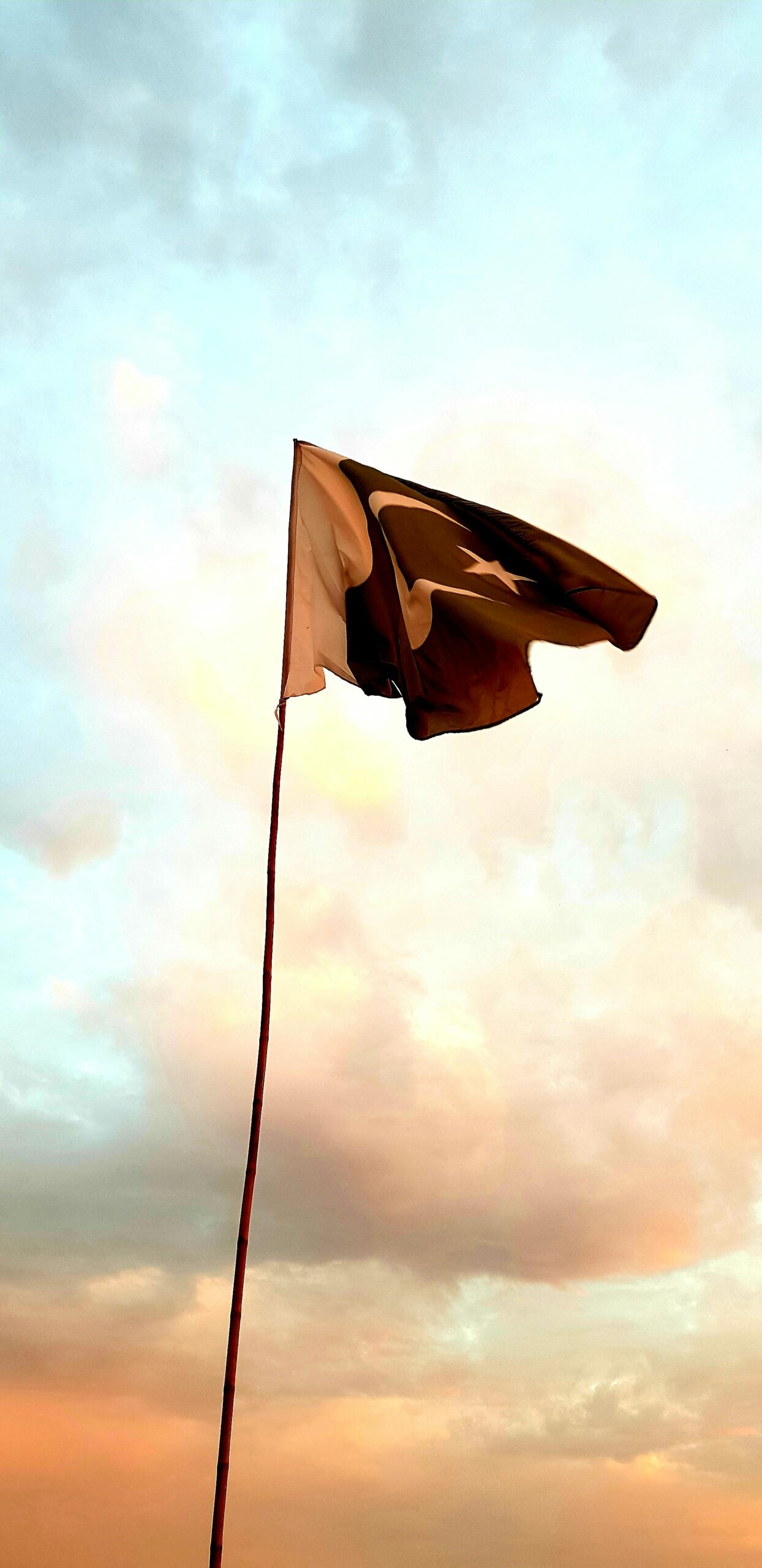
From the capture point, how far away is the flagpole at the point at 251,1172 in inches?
431

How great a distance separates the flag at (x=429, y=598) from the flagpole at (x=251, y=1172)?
1.24 m

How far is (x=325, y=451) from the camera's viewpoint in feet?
56.1

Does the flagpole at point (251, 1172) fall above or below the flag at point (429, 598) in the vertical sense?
below

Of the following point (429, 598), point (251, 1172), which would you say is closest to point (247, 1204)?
point (251, 1172)

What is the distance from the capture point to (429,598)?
1616 centimetres

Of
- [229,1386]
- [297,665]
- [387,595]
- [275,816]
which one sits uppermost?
[387,595]

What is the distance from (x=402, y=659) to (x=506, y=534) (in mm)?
2138

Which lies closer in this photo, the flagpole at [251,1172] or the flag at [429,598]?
the flagpole at [251,1172]

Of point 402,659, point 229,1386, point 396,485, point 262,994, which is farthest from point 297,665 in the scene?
point 229,1386

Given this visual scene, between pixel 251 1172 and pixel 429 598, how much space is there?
7327 millimetres

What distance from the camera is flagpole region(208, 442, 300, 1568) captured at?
431 inches

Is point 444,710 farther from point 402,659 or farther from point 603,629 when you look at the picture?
point 603,629

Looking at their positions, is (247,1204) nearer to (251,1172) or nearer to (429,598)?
(251,1172)

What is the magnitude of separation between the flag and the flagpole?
124 cm
